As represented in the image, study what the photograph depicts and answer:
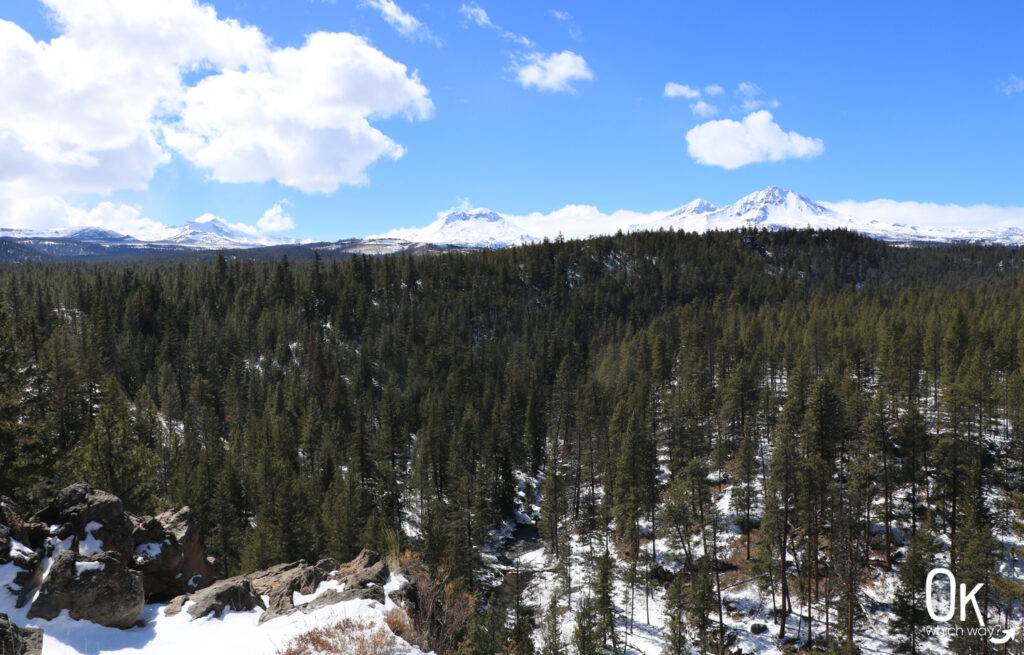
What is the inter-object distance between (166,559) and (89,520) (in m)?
3.43

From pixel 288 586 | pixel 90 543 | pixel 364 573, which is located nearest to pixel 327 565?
pixel 288 586

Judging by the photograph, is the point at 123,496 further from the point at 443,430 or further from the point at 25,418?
the point at 443,430

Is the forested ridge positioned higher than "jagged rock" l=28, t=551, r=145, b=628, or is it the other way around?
"jagged rock" l=28, t=551, r=145, b=628

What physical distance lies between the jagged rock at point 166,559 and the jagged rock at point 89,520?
62 centimetres

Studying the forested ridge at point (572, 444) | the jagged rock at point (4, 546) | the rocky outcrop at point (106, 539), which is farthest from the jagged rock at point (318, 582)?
the jagged rock at point (4, 546)

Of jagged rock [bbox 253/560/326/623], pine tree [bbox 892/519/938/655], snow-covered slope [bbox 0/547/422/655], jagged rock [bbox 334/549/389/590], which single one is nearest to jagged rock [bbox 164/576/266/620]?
snow-covered slope [bbox 0/547/422/655]

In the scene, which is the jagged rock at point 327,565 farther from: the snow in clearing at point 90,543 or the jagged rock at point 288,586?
the snow in clearing at point 90,543

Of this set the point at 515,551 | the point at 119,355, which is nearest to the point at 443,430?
the point at 515,551

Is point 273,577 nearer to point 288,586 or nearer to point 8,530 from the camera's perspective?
point 288,586

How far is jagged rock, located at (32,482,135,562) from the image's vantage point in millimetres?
16922

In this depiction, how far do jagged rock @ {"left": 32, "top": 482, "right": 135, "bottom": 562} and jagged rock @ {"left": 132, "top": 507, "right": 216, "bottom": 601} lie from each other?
620 mm

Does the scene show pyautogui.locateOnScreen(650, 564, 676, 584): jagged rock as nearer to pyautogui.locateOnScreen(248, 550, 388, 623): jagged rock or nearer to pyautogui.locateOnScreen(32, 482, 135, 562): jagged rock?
pyautogui.locateOnScreen(248, 550, 388, 623): jagged rock

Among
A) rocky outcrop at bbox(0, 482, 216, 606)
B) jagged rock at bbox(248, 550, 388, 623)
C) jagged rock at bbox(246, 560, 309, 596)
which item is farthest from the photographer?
jagged rock at bbox(246, 560, 309, 596)

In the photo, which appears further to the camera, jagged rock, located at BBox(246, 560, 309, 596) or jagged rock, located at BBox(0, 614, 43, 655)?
jagged rock, located at BBox(246, 560, 309, 596)
